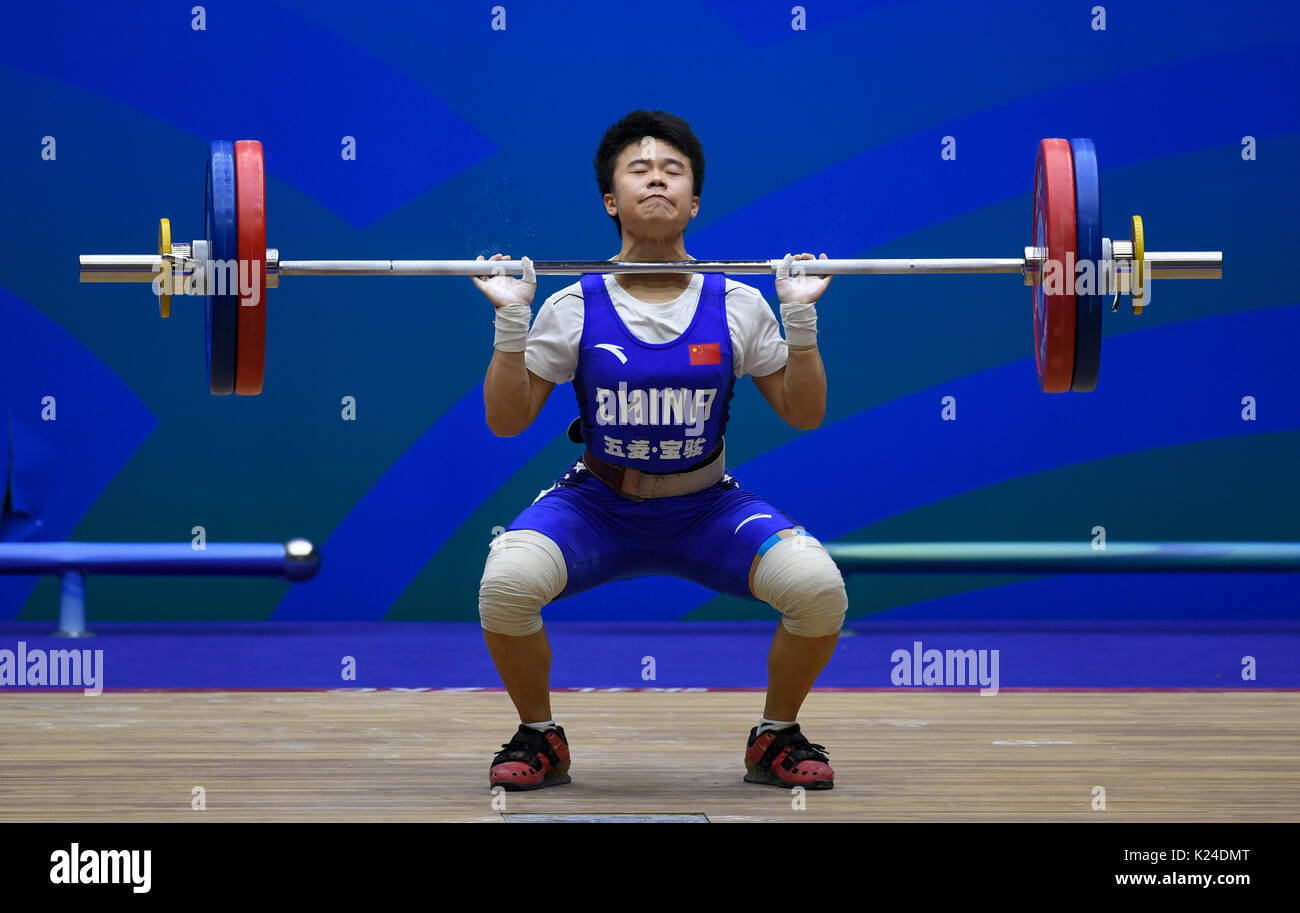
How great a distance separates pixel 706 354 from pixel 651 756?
2.51 ft

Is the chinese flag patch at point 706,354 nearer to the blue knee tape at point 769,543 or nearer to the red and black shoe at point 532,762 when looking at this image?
the blue knee tape at point 769,543

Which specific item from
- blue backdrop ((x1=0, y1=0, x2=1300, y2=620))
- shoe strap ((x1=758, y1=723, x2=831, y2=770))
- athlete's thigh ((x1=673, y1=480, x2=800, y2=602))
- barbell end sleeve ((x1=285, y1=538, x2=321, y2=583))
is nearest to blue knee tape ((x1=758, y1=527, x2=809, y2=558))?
athlete's thigh ((x1=673, y1=480, x2=800, y2=602))

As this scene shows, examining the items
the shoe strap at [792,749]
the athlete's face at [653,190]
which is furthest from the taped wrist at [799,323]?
the shoe strap at [792,749]

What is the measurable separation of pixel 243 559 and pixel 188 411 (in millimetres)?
748

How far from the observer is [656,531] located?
2.56 meters

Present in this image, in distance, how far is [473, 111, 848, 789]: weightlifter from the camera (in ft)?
8.00

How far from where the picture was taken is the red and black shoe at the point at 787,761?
2.42m

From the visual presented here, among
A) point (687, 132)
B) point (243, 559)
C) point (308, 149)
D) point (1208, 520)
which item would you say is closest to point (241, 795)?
point (687, 132)

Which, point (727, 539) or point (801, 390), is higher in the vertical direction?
point (801, 390)

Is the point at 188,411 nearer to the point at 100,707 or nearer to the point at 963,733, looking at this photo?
the point at 100,707

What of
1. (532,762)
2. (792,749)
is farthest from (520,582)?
(792,749)

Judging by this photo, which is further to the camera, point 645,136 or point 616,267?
point 645,136

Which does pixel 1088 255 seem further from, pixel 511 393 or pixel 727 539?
pixel 511 393

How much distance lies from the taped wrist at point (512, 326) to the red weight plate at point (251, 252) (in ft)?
1.27
